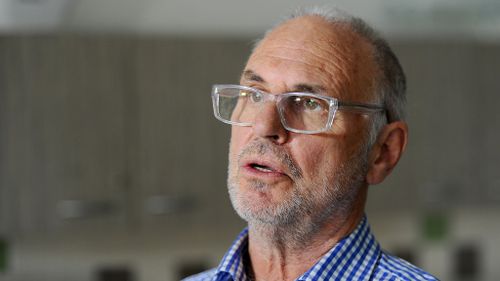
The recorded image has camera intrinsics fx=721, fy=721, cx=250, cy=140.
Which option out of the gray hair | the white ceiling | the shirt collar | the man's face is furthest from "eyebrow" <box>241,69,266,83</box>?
the white ceiling

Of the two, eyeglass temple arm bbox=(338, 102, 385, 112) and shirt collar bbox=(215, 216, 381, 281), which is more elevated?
eyeglass temple arm bbox=(338, 102, 385, 112)

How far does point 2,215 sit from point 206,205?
1.95ft

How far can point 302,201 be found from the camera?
2.99 feet

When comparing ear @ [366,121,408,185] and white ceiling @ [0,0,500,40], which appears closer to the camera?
ear @ [366,121,408,185]

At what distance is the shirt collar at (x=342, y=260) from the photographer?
3.06 ft

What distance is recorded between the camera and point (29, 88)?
1950mm

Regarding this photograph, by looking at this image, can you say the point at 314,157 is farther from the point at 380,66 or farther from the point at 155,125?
the point at 155,125

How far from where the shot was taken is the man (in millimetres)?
910

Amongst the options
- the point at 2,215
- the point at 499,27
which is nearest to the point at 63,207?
the point at 2,215

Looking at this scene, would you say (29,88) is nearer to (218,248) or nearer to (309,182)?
(218,248)

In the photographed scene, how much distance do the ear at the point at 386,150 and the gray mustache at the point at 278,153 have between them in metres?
0.14

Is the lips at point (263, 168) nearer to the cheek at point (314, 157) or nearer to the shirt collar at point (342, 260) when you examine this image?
the cheek at point (314, 157)

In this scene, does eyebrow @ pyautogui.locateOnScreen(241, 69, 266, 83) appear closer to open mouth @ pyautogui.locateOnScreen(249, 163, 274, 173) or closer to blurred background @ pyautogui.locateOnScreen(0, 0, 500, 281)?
open mouth @ pyautogui.locateOnScreen(249, 163, 274, 173)

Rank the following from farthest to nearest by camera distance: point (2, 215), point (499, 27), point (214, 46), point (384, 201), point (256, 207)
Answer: point (499, 27) → point (384, 201) → point (214, 46) → point (2, 215) → point (256, 207)
